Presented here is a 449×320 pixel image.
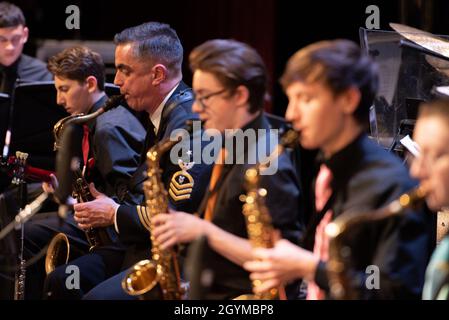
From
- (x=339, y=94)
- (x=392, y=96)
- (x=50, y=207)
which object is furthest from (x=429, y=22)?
(x=339, y=94)

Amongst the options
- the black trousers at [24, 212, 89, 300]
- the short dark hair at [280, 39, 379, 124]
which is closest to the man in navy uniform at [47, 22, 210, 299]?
the black trousers at [24, 212, 89, 300]

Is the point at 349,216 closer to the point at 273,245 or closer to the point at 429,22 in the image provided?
the point at 273,245

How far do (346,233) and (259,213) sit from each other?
435 mm

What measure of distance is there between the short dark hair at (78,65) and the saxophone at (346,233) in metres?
2.38

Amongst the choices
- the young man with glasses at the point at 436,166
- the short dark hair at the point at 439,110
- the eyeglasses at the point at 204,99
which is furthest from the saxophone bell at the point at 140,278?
the short dark hair at the point at 439,110

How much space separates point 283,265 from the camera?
8.33ft

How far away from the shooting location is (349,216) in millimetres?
2555

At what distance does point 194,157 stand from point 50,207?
1.72 m

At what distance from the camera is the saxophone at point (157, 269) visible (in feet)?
10.6

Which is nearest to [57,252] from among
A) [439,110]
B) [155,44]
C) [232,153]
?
[155,44]

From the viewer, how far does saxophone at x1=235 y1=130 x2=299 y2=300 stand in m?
2.79

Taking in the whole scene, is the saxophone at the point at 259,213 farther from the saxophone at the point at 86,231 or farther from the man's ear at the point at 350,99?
the saxophone at the point at 86,231

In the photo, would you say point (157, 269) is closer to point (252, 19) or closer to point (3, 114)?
point (3, 114)

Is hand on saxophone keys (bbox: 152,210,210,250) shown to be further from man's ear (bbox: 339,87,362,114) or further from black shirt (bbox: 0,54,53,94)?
black shirt (bbox: 0,54,53,94)
